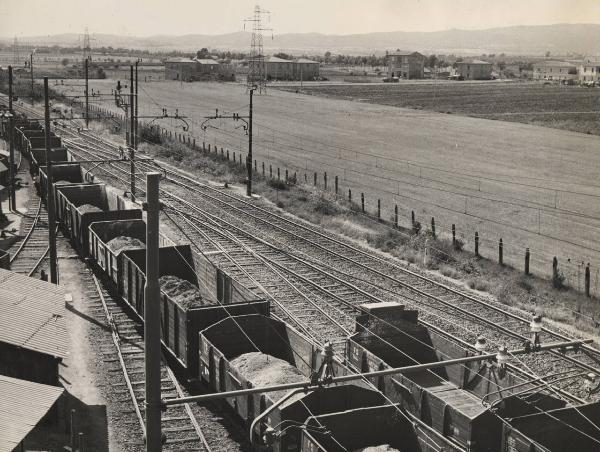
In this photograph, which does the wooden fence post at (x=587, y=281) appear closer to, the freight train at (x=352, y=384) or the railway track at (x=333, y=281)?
the railway track at (x=333, y=281)

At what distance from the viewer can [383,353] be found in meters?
18.7

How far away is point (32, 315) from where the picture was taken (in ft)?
60.4

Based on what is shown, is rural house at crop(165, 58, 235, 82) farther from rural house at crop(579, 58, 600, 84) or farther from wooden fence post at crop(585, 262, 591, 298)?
wooden fence post at crop(585, 262, 591, 298)

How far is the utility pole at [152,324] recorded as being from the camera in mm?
10555

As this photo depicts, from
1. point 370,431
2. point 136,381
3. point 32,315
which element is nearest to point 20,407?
point 32,315

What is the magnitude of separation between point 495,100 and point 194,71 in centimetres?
7460

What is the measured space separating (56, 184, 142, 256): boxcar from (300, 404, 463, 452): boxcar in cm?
1893

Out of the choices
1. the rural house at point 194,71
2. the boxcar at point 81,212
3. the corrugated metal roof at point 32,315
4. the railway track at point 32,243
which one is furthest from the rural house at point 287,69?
the corrugated metal roof at point 32,315

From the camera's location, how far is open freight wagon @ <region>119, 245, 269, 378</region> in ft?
61.8

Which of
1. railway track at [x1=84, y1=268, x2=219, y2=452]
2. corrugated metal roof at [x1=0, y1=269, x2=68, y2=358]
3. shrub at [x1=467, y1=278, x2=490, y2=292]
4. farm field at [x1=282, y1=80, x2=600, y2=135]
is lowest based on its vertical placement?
railway track at [x1=84, y1=268, x2=219, y2=452]

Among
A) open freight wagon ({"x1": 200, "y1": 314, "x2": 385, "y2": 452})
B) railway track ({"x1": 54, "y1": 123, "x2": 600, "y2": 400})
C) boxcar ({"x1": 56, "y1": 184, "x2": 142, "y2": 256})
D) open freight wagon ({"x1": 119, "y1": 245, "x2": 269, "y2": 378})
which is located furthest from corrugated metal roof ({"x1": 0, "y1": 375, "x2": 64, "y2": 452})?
boxcar ({"x1": 56, "y1": 184, "x2": 142, "y2": 256})

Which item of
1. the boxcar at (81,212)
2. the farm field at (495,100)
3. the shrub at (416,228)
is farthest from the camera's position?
the farm field at (495,100)

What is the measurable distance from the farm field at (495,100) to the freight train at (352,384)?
6716cm

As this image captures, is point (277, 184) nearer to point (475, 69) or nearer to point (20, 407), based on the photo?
point (20, 407)
